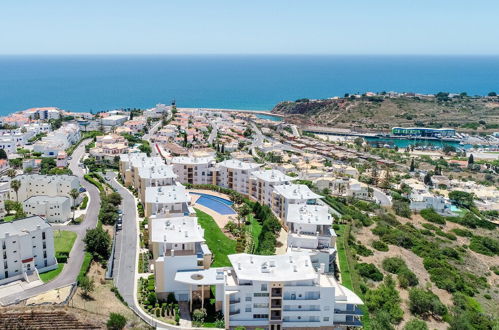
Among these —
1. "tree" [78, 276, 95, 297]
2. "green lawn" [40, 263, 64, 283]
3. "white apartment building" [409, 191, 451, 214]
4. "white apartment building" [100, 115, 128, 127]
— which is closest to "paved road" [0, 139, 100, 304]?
"green lawn" [40, 263, 64, 283]

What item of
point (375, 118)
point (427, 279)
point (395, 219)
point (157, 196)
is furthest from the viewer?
point (375, 118)

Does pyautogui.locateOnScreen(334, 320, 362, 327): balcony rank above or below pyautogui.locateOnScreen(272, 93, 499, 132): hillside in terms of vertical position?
below

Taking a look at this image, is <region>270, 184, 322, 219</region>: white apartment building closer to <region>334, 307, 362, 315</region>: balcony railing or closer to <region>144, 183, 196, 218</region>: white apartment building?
<region>144, 183, 196, 218</region>: white apartment building

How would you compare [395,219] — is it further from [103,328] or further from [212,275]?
[103,328]

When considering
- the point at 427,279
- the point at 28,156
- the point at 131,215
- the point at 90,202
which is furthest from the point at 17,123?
the point at 427,279

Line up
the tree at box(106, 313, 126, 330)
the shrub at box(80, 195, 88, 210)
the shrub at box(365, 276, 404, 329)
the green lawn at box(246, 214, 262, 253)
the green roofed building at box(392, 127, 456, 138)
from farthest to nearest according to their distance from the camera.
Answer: the green roofed building at box(392, 127, 456, 138) < the shrub at box(80, 195, 88, 210) < the green lawn at box(246, 214, 262, 253) < the shrub at box(365, 276, 404, 329) < the tree at box(106, 313, 126, 330)

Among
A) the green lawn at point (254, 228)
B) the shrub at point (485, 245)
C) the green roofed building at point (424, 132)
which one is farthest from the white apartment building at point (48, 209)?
the green roofed building at point (424, 132)

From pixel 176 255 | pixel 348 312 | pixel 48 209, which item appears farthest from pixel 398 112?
pixel 176 255

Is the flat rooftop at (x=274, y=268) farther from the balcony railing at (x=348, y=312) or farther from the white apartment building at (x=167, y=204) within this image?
the white apartment building at (x=167, y=204)
